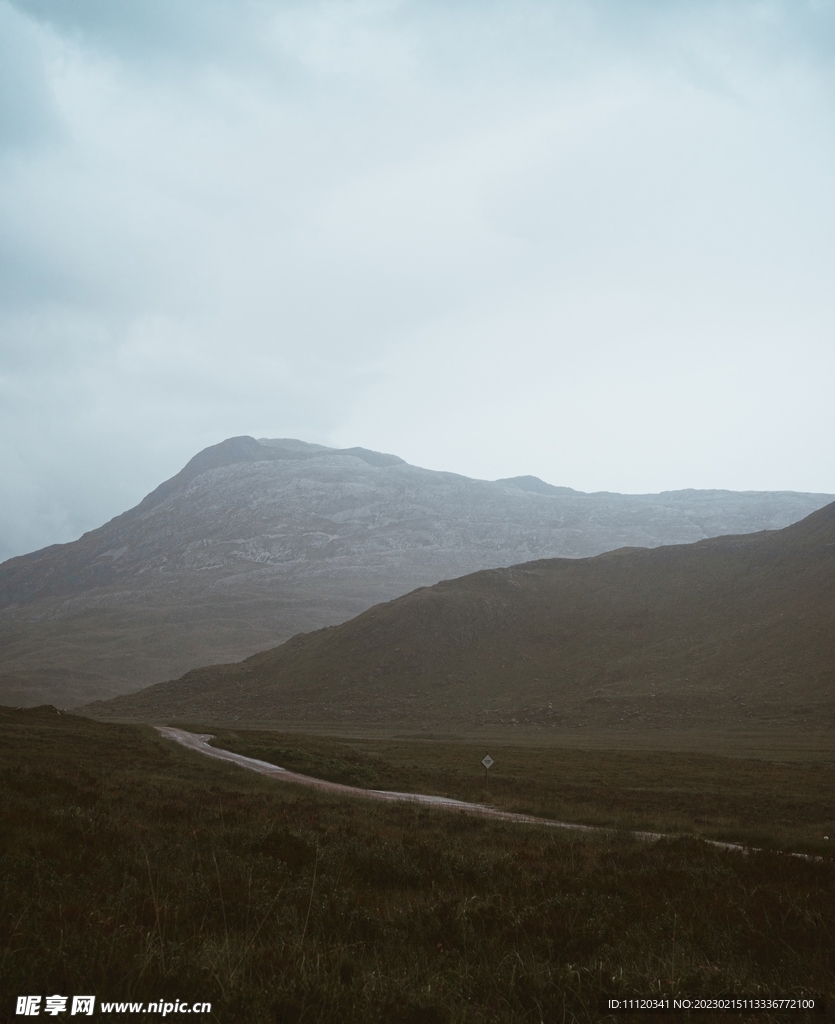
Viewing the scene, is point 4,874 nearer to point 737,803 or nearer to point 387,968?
point 387,968

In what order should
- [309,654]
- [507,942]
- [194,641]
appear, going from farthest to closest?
[194,641], [309,654], [507,942]

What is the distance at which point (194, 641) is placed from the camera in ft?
630

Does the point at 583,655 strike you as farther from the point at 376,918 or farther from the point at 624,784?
the point at 376,918

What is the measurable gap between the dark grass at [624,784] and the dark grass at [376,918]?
348 inches

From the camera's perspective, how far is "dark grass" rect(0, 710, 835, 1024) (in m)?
5.29

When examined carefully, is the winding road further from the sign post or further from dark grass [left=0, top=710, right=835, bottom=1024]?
dark grass [left=0, top=710, right=835, bottom=1024]

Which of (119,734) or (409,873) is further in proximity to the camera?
(119,734)

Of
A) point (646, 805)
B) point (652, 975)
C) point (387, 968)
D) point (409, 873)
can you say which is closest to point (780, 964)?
point (652, 975)

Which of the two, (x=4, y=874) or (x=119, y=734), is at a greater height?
(x=4, y=874)

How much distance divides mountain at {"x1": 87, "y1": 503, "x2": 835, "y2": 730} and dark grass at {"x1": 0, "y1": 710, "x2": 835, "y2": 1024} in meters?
69.6

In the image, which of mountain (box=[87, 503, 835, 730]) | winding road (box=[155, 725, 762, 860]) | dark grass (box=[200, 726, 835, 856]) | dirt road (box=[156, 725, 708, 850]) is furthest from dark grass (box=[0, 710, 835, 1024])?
mountain (box=[87, 503, 835, 730])

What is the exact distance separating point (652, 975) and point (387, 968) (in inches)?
101

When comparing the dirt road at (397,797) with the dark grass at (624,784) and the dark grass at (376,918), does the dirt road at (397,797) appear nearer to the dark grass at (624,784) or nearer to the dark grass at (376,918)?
the dark grass at (624,784)

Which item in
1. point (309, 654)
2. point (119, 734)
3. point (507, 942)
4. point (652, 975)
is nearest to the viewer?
point (652, 975)
